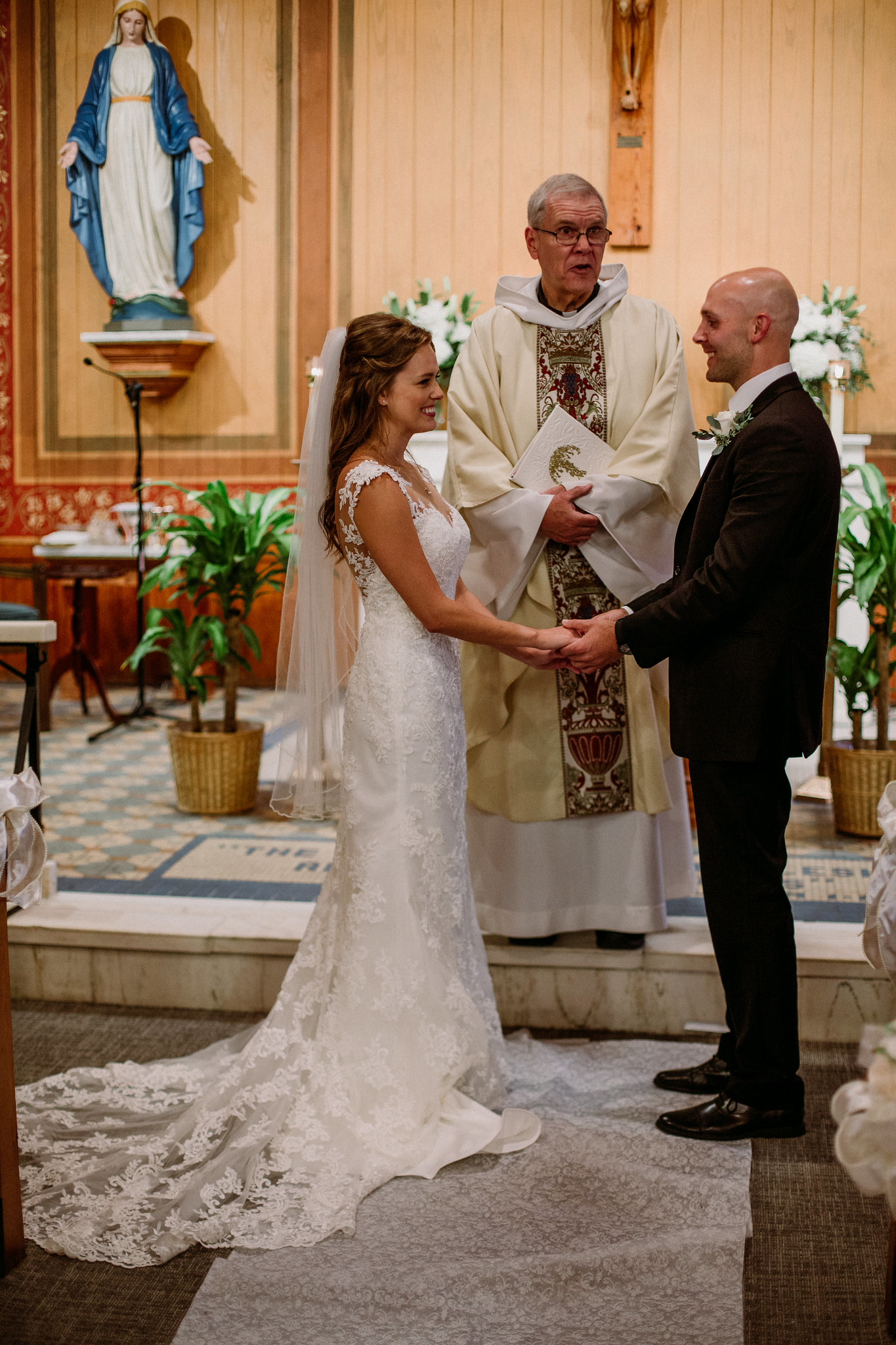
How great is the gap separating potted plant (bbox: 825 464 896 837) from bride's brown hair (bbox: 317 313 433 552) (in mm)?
2204

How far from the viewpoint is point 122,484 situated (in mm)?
7535

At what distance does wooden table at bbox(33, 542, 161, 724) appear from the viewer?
20.5 ft

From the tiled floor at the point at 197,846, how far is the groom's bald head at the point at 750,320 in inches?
64.5

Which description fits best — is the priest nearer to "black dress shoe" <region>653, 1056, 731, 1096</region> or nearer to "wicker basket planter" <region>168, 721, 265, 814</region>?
"black dress shoe" <region>653, 1056, 731, 1096</region>

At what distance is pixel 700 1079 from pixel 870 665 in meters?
2.02

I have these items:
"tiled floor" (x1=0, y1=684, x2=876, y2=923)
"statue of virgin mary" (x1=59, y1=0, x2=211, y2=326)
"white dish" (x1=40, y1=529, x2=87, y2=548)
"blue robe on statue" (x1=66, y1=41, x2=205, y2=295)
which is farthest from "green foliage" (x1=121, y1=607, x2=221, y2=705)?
"blue robe on statue" (x1=66, y1=41, x2=205, y2=295)

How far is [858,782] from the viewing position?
424 centimetres

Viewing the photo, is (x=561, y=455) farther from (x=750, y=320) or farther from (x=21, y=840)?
(x=21, y=840)

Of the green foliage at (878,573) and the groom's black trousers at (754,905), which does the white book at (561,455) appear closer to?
the groom's black trousers at (754,905)

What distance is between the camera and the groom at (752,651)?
2424 millimetres

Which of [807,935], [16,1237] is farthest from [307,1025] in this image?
[807,935]

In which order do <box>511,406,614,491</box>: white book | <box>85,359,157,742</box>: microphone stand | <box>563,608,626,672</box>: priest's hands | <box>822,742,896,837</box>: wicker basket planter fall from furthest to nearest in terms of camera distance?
<box>85,359,157,742</box>: microphone stand, <box>822,742,896,837</box>: wicker basket planter, <box>511,406,614,491</box>: white book, <box>563,608,626,672</box>: priest's hands

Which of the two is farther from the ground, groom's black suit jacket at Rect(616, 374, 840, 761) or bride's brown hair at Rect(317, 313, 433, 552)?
bride's brown hair at Rect(317, 313, 433, 552)

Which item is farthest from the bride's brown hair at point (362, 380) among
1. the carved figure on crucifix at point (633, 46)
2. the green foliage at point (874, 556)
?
the carved figure on crucifix at point (633, 46)
